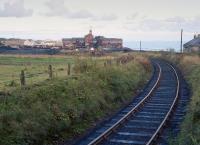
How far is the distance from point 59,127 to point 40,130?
1.40 m

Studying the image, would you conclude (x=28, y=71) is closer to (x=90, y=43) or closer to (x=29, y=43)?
(x=90, y=43)

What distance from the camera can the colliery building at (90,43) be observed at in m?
116

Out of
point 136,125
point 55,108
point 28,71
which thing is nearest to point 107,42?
point 28,71

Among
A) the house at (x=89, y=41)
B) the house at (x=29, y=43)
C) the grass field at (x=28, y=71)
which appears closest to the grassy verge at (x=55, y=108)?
the grass field at (x=28, y=71)

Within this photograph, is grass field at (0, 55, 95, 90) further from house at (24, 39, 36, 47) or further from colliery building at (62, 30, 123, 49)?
house at (24, 39, 36, 47)

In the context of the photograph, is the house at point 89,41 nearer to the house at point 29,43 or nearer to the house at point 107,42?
the house at point 107,42

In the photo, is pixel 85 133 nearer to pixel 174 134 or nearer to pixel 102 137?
pixel 102 137

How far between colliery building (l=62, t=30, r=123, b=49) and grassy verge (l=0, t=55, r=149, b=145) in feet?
285

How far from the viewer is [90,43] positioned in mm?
116000

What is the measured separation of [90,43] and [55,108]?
9775cm

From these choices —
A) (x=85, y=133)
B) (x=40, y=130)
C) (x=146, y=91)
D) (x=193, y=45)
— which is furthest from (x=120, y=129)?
(x=193, y=45)

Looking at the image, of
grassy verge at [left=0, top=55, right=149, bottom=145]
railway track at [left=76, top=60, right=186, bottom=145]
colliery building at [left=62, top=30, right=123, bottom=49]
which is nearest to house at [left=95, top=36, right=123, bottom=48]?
colliery building at [left=62, top=30, right=123, bottom=49]

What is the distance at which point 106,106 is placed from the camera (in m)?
23.6

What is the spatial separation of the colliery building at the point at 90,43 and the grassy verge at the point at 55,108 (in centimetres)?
8685
